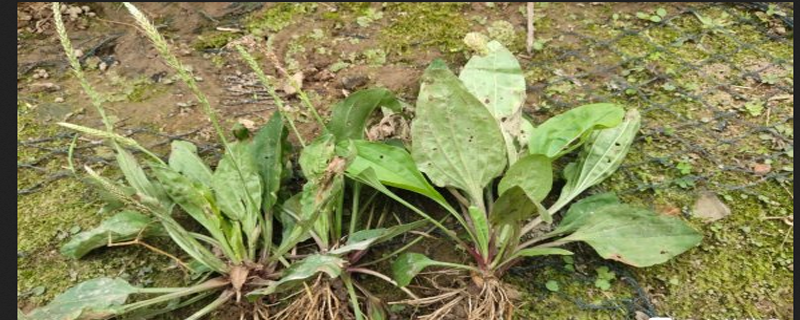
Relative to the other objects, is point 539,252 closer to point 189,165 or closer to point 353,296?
point 353,296

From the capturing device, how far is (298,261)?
1.51 metres

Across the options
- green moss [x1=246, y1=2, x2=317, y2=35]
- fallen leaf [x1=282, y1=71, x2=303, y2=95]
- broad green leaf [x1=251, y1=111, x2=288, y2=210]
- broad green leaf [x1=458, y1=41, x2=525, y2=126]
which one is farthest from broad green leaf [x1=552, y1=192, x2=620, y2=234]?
green moss [x1=246, y1=2, x2=317, y2=35]

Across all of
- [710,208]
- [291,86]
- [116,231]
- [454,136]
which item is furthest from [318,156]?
[710,208]

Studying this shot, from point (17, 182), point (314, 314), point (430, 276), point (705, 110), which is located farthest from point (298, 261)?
point (705, 110)

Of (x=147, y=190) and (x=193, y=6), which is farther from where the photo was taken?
(x=193, y=6)

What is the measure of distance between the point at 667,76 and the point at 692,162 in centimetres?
33

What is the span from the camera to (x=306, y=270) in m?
1.45

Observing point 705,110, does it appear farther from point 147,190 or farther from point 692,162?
point 147,190

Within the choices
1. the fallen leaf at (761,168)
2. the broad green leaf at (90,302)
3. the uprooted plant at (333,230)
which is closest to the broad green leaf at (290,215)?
the uprooted plant at (333,230)

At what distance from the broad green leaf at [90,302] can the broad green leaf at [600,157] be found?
958 mm

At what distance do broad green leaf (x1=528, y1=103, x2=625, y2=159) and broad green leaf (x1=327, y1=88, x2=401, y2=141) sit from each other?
1.14 feet

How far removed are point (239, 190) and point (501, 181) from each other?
1.93ft

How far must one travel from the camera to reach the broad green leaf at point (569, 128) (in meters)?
1.67

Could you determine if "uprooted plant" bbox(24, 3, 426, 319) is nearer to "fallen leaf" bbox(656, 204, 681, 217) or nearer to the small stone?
the small stone
